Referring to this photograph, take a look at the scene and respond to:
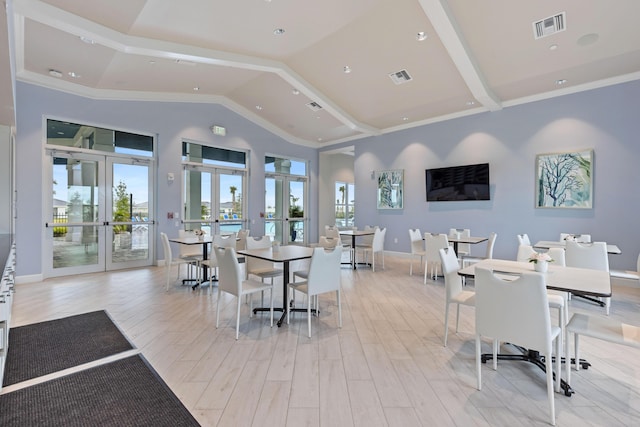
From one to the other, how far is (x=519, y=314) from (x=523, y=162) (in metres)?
5.43

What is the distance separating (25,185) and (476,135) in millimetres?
8835

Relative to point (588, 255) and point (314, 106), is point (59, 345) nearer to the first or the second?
point (588, 255)

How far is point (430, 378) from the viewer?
2.46 m

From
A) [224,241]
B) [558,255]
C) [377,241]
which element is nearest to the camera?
[558,255]

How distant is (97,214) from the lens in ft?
20.6

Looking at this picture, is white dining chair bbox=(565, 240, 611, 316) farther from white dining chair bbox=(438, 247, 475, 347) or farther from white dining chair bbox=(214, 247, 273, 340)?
white dining chair bbox=(214, 247, 273, 340)

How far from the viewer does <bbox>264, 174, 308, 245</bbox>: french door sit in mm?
9609

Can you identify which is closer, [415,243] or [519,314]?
[519,314]

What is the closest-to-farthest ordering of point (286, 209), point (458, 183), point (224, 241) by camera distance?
point (224, 241)
point (458, 183)
point (286, 209)

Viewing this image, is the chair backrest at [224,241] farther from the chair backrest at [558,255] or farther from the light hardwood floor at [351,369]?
the chair backrest at [558,255]

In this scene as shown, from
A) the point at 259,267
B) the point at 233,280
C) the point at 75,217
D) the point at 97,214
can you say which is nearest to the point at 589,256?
the point at 259,267

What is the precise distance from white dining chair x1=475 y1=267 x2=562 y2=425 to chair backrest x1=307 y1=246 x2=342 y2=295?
1514 mm

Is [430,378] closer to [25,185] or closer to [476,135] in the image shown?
[476,135]

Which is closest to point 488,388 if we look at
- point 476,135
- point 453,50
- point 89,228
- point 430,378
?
point 430,378
